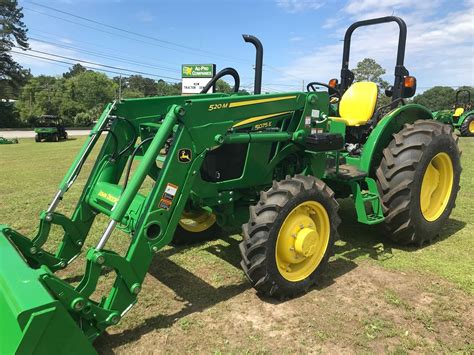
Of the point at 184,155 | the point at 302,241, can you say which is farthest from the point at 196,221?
the point at 184,155

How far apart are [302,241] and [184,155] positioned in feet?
4.24

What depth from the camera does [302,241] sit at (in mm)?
3523

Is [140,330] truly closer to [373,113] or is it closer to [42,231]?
[42,231]

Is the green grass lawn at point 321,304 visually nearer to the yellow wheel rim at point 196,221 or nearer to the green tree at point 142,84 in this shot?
the yellow wheel rim at point 196,221

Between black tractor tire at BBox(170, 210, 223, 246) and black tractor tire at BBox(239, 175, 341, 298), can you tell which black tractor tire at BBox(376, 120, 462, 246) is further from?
black tractor tire at BBox(170, 210, 223, 246)

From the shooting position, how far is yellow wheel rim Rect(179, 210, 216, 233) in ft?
16.0

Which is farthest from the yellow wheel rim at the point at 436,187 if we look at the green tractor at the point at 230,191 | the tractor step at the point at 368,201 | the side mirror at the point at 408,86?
the side mirror at the point at 408,86

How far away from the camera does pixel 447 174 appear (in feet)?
16.9

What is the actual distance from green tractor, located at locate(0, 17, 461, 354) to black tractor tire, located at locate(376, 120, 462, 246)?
0.05 ft

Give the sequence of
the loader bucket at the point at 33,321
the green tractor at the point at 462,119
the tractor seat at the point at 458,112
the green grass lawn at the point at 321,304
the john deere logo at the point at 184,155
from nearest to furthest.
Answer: the loader bucket at the point at 33,321 → the green grass lawn at the point at 321,304 → the john deere logo at the point at 184,155 → the green tractor at the point at 462,119 → the tractor seat at the point at 458,112

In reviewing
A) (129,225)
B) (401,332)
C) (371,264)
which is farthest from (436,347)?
(129,225)

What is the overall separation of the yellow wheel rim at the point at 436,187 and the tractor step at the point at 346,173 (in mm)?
850

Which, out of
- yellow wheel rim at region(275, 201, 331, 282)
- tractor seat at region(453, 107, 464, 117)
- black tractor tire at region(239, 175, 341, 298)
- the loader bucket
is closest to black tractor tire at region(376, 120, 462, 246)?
yellow wheel rim at region(275, 201, 331, 282)

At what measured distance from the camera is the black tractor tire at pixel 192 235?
15.9ft
